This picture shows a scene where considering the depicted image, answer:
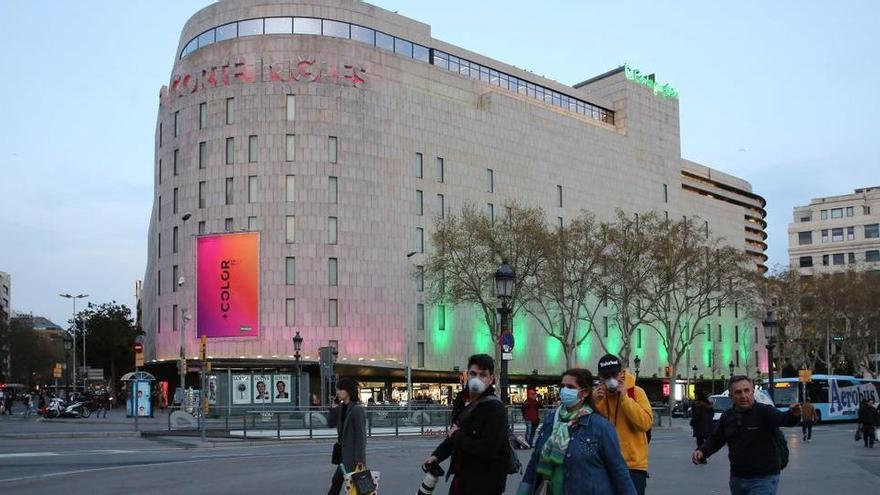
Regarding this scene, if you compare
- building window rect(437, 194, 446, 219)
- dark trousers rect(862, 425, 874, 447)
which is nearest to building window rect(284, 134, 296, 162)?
building window rect(437, 194, 446, 219)

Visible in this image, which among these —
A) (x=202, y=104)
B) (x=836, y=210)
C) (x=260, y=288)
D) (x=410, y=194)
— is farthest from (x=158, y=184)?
(x=836, y=210)

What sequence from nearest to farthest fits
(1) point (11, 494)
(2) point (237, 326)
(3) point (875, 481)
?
(1) point (11, 494) → (3) point (875, 481) → (2) point (237, 326)

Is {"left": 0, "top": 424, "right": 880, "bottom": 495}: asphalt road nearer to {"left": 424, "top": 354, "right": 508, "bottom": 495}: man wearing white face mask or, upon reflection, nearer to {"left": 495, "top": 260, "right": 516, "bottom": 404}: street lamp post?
{"left": 495, "top": 260, "right": 516, "bottom": 404}: street lamp post

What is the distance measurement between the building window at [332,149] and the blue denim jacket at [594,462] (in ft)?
214

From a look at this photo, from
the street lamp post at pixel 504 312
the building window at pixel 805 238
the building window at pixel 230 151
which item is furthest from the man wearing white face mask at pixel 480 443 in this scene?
the building window at pixel 805 238

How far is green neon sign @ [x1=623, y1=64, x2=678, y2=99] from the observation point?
322 ft

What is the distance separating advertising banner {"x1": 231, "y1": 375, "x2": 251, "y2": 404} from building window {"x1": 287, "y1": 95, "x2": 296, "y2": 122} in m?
22.9

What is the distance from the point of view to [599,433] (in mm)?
6648

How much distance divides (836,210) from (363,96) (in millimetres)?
87257

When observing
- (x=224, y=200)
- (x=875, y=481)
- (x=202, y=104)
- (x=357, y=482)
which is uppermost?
(x=202, y=104)

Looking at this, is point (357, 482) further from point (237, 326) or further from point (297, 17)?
point (297, 17)

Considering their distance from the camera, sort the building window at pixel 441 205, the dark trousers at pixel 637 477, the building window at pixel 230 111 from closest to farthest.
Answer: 1. the dark trousers at pixel 637 477
2. the building window at pixel 230 111
3. the building window at pixel 441 205

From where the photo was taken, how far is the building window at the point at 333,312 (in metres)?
70.1

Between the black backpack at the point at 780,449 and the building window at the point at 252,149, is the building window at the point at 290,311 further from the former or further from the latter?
the black backpack at the point at 780,449
